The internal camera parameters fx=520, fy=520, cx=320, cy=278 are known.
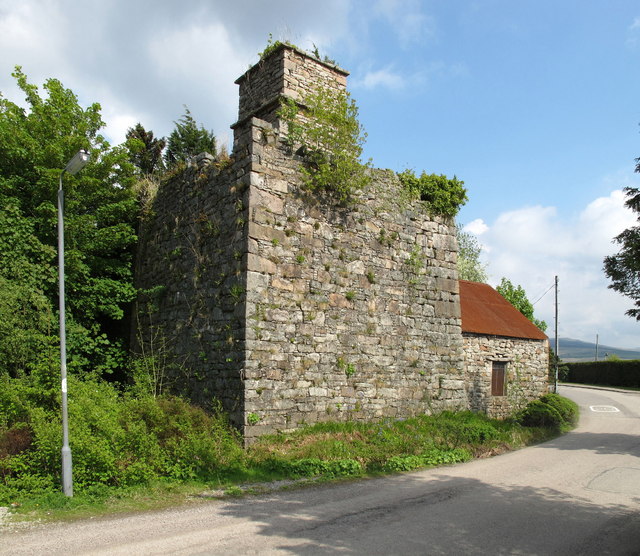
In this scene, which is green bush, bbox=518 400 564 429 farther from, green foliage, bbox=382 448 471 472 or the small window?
green foliage, bbox=382 448 471 472

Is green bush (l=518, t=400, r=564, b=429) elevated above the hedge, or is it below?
above

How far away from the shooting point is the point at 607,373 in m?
39.5

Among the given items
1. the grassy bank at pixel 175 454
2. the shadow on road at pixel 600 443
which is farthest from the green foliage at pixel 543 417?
the grassy bank at pixel 175 454

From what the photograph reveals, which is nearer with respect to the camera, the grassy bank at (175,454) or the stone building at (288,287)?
the grassy bank at (175,454)

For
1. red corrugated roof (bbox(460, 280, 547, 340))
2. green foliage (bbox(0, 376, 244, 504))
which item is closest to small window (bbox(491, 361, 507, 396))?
red corrugated roof (bbox(460, 280, 547, 340))

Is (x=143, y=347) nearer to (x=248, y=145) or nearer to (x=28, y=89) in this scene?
(x=248, y=145)

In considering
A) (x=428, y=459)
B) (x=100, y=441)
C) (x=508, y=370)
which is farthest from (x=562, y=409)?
(x=100, y=441)

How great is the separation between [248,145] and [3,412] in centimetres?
650

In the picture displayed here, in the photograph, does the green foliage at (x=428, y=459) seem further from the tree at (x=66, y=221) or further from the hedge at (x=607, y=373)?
the hedge at (x=607, y=373)

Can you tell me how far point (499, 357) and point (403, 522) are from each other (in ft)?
38.8

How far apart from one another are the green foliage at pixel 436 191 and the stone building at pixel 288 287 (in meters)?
0.30

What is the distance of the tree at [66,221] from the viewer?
11461 mm

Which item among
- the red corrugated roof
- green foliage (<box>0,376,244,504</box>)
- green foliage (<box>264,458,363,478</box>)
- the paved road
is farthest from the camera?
the red corrugated roof

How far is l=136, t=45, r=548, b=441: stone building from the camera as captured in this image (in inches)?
402
